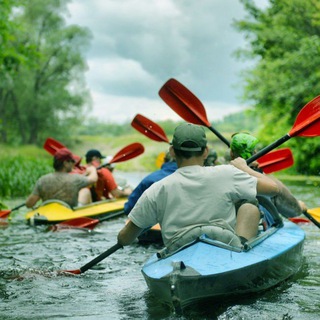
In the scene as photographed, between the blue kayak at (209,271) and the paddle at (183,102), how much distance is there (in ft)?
7.27

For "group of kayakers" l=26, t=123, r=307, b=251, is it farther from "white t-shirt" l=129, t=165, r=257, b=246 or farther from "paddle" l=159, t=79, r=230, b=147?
"paddle" l=159, t=79, r=230, b=147

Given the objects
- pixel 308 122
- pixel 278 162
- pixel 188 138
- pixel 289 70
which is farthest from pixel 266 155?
pixel 289 70

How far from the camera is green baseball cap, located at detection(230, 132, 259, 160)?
5.05 m

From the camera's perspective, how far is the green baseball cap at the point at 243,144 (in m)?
5.05

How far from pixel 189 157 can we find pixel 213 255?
61 centimetres

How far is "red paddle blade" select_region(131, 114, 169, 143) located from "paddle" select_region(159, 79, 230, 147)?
1.17 metres

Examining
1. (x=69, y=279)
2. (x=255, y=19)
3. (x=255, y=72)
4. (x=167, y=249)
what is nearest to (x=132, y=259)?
(x=69, y=279)

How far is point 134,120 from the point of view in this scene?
24.9 feet

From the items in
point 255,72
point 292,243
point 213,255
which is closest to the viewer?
point 213,255

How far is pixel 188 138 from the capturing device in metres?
3.91

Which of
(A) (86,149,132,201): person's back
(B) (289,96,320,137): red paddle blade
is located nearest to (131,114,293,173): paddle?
(B) (289,96,320,137): red paddle blade

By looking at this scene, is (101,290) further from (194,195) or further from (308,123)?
(308,123)

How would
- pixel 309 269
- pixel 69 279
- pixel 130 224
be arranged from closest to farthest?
pixel 130 224, pixel 69 279, pixel 309 269

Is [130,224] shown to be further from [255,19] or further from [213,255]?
[255,19]
